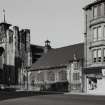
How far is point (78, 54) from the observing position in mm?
51938

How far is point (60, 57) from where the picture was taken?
191ft

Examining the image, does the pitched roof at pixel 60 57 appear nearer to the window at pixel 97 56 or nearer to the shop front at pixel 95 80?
the window at pixel 97 56

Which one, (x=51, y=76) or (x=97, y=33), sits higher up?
(x=97, y=33)

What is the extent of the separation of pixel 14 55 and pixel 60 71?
2062 centimetres

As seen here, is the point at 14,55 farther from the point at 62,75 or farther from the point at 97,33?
the point at 97,33

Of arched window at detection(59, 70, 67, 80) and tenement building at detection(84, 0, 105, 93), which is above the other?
tenement building at detection(84, 0, 105, 93)

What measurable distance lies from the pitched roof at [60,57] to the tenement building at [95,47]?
451 centimetres

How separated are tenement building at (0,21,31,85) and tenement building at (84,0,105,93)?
26164mm

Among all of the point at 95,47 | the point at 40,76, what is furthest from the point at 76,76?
the point at 40,76

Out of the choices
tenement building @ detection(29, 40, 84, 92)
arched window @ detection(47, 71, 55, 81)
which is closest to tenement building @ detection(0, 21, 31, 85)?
tenement building @ detection(29, 40, 84, 92)

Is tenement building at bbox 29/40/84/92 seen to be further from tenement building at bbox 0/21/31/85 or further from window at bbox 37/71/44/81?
tenement building at bbox 0/21/31/85

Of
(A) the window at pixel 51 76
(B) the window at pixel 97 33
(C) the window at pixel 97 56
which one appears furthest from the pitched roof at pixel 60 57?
(B) the window at pixel 97 33

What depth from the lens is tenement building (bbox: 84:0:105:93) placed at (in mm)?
42438

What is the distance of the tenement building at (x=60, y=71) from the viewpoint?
163ft
